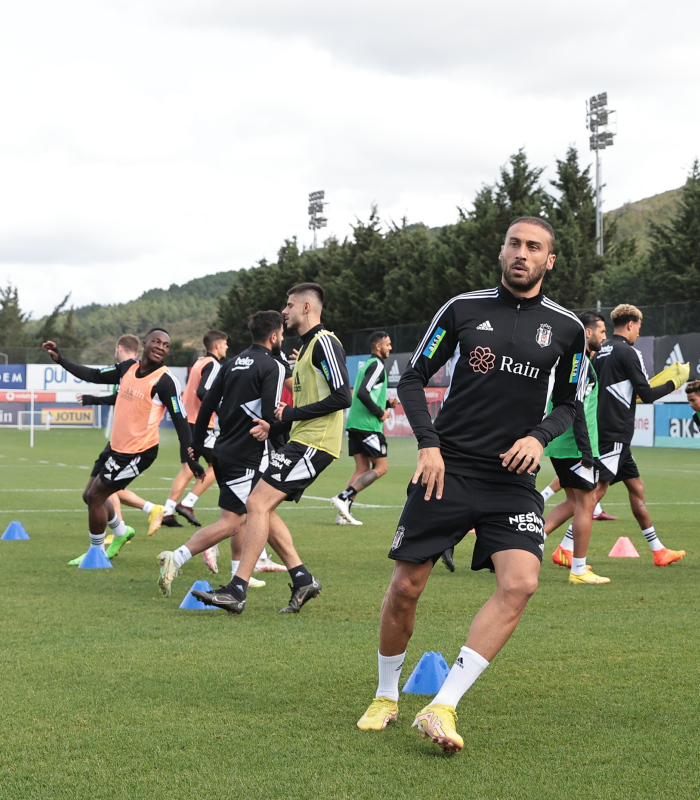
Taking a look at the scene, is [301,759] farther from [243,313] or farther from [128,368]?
[243,313]

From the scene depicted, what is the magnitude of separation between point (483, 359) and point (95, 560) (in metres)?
5.75

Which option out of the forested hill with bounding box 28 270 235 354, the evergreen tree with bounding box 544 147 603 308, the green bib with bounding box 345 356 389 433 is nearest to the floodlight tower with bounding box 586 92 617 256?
the evergreen tree with bounding box 544 147 603 308

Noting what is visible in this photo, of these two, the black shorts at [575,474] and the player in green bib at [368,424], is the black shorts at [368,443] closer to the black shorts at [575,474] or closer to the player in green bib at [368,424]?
the player in green bib at [368,424]

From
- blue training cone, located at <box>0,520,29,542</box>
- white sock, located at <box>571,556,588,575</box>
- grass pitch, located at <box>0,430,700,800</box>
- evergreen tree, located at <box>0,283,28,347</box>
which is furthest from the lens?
evergreen tree, located at <box>0,283,28,347</box>

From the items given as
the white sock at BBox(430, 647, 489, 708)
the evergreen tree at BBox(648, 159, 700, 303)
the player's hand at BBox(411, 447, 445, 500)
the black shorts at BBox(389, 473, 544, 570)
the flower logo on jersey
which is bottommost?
the white sock at BBox(430, 647, 489, 708)

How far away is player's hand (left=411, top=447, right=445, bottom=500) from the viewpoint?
415 centimetres

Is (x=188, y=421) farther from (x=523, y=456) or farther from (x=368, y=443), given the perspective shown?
(x=523, y=456)

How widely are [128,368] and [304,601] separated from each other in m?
3.27

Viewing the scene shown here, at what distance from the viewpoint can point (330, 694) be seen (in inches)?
192

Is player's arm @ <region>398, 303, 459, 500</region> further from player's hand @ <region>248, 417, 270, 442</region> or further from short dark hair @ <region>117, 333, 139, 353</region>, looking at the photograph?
short dark hair @ <region>117, 333, 139, 353</region>

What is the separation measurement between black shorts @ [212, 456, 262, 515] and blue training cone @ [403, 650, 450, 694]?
2977 mm

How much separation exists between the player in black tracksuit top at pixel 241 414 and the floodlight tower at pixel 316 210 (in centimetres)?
6808

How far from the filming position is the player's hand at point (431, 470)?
4.15 meters

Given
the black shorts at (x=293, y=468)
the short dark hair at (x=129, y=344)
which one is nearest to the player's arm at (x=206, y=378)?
the short dark hair at (x=129, y=344)
